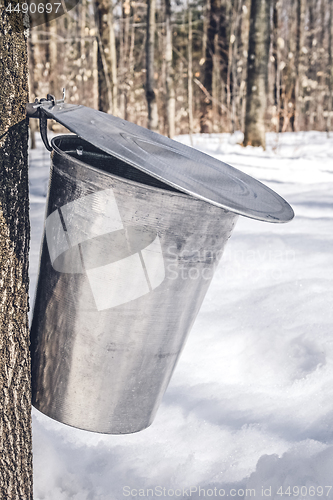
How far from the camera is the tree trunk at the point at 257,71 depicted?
23.3 feet

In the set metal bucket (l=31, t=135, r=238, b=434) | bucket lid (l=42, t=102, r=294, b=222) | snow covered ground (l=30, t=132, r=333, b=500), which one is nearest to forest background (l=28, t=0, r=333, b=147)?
snow covered ground (l=30, t=132, r=333, b=500)

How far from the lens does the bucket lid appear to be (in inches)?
37.3

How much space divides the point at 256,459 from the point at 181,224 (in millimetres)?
888

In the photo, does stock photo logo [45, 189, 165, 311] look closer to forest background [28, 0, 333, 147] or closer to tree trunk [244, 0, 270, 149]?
forest background [28, 0, 333, 147]

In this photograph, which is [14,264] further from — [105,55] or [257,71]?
[257,71]

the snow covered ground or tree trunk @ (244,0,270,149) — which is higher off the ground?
tree trunk @ (244,0,270,149)

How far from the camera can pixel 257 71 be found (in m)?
7.32

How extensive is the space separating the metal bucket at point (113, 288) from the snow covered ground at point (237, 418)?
20 centimetres

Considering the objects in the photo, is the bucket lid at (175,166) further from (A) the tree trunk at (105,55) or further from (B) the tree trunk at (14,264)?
(A) the tree trunk at (105,55)

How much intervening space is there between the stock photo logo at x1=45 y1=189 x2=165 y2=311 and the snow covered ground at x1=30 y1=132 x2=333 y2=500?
663mm

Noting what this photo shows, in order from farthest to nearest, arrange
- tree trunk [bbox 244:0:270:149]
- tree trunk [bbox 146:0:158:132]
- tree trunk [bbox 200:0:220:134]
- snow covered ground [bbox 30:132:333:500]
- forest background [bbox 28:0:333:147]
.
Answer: tree trunk [bbox 200:0:220:134], tree trunk [bbox 146:0:158:132], forest background [bbox 28:0:333:147], tree trunk [bbox 244:0:270:149], snow covered ground [bbox 30:132:333:500]

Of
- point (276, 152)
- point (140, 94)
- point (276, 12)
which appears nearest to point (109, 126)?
point (276, 152)

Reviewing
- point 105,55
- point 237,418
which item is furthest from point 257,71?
point 237,418

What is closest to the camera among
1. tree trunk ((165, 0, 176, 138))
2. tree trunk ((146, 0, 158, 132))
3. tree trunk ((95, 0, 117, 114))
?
→ tree trunk ((95, 0, 117, 114))
